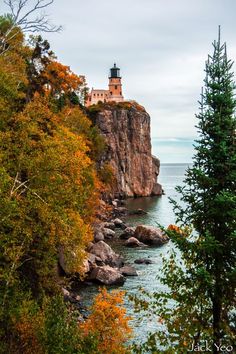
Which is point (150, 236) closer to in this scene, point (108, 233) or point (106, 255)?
point (108, 233)

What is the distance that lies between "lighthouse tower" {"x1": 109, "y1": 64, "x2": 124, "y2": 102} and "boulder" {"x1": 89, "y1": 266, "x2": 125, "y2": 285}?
88.0 metres

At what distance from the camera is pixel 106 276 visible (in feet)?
121

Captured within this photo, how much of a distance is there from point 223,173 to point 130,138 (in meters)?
98.1

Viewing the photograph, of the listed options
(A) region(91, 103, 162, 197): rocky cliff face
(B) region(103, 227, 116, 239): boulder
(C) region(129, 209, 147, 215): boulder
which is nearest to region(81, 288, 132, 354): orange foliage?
(B) region(103, 227, 116, 239): boulder

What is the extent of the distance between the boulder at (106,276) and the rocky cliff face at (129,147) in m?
66.8

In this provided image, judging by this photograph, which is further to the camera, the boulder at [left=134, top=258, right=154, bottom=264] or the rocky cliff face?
the rocky cliff face

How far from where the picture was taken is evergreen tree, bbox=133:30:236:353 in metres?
14.0

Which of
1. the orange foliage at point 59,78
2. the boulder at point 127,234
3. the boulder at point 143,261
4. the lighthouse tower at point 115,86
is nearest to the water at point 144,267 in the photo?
the boulder at point 143,261

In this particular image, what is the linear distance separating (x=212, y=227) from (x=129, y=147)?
97362mm

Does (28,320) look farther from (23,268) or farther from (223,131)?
(223,131)

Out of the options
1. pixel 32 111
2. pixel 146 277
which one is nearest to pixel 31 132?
pixel 32 111

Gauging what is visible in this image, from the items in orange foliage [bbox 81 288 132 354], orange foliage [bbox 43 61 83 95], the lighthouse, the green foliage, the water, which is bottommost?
the water

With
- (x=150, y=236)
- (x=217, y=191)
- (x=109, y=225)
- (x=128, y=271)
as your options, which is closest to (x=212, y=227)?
(x=217, y=191)

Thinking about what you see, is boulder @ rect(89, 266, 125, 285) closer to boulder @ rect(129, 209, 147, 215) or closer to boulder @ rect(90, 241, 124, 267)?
boulder @ rect(90, 241, 124, 267)
